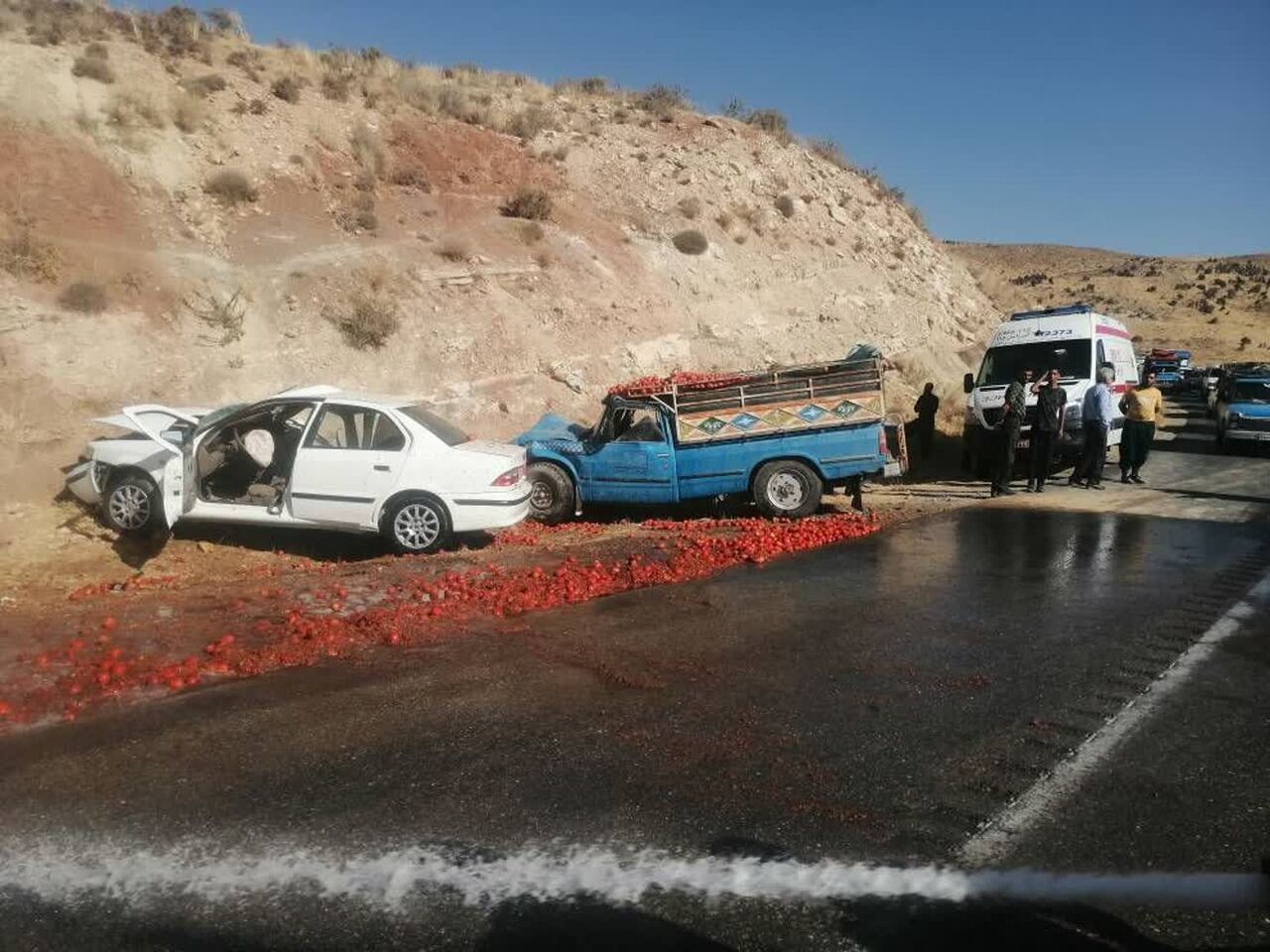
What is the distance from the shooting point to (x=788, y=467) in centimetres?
1249

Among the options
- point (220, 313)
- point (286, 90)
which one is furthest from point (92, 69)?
point (220, 313)

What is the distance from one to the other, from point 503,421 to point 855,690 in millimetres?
13969

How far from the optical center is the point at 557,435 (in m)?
13.3

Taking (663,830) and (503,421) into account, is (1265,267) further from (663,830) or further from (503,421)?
(663,830)

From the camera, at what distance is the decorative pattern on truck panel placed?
12414mm

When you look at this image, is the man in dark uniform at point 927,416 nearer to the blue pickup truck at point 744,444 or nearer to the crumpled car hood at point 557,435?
the blue pickup truck at point 744,444

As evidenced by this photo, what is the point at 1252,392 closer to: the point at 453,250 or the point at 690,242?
the point at 690,242

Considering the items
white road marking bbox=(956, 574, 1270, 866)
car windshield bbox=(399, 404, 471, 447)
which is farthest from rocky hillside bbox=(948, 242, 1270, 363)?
white road marking bbox=(956, 574, 1270, 866)

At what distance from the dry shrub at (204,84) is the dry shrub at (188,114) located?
675 mm

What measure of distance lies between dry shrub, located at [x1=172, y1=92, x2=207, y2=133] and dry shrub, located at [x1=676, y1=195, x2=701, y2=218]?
518 inches

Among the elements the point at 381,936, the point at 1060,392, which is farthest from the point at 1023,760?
the point at 1060,392

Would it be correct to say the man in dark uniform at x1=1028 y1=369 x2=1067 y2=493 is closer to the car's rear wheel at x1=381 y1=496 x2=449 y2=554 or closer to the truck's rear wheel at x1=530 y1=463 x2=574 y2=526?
the truck's rear wheel at x1=530 y1=463 x2=574 y2=526

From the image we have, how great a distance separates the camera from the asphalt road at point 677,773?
3.61 metres

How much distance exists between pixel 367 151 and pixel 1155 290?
2880 inches
